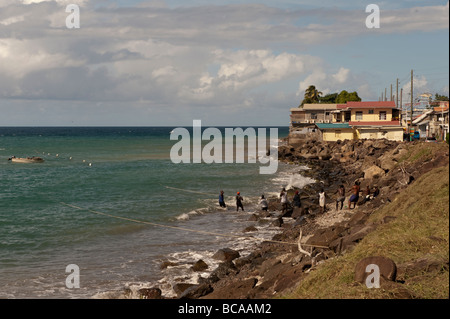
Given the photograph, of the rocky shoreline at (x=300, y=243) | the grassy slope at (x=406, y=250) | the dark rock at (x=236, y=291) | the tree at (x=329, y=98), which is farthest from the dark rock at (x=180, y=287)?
the tree at (x=329, y=98)

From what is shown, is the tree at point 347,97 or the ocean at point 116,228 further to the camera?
the tree at point 347,97

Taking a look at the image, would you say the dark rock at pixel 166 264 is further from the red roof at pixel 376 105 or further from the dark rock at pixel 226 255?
the red roof at pixel 376 105

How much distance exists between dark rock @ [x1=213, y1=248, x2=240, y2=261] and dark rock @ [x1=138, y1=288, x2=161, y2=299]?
3992 mm

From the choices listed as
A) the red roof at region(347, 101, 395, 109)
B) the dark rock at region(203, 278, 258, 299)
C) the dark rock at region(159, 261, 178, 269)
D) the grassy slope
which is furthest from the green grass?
the red roof at region(347, 101, 395, 109)

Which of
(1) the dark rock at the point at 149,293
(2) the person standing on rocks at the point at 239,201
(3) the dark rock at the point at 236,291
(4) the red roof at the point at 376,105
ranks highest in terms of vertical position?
(4) the red roof at the point at 376,105

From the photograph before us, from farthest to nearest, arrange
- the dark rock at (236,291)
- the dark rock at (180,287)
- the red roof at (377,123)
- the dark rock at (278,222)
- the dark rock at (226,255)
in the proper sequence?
1. the red roof at (377,123)
2. the dark rock at (278,222)
3. the dark rock at (226,255)
4. the dark rock at (180,287)
5. the dark rock at (236,291)

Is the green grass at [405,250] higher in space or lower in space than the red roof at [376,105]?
lower

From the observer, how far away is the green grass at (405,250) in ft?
32.4

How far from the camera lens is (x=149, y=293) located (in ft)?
49.5

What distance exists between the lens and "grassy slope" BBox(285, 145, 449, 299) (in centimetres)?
991

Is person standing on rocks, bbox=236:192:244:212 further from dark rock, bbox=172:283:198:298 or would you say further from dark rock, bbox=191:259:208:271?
dark rock, bbox=172:283:198:298

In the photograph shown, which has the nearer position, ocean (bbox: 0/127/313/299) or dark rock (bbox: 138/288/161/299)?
dark rock (bbox: 138/288/161/299)
